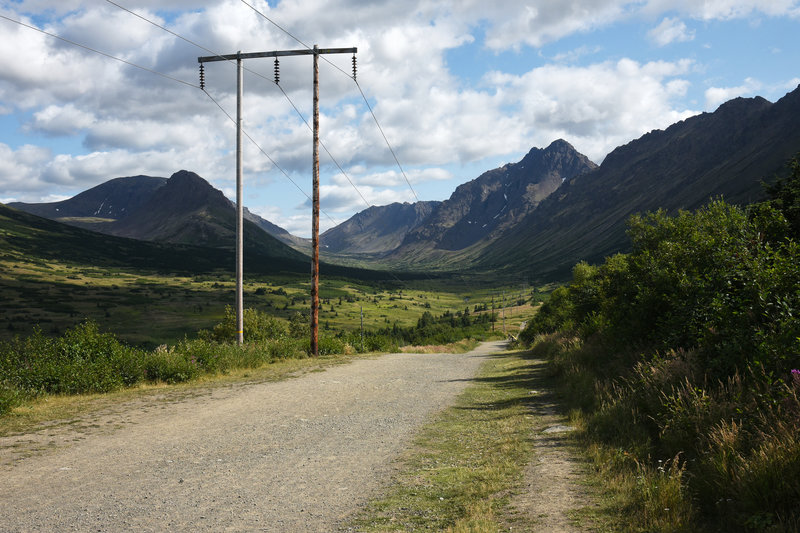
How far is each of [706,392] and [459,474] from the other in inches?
195

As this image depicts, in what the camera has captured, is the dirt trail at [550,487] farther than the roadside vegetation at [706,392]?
Yes

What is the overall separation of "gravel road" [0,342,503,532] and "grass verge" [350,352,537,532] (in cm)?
41

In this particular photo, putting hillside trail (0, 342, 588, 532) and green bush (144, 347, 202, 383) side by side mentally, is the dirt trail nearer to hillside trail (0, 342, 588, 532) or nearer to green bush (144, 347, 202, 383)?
hillside trail (0, 342, 588, 532)

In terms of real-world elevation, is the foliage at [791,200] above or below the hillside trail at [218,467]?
above

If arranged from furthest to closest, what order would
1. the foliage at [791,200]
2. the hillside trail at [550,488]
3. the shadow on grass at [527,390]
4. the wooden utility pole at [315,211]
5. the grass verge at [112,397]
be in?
the wooden utility pole at [315,211] < the foliage at [791,200] < the shadow on grass at [527,390] < the grass verge at [112,397] < the hillside trail at [550,488]

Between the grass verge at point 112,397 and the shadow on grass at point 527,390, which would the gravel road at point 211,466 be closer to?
the grass verge at point 112,397

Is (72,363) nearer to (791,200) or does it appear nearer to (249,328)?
(249,328)

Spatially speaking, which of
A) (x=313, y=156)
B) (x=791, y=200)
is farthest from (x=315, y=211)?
(x=791, y=200)

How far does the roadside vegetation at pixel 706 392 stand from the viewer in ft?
19.3

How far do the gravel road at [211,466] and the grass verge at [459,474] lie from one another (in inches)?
16.0

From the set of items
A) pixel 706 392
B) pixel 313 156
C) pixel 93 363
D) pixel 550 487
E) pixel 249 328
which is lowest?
pixel 249 328

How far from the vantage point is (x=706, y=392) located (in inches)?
360

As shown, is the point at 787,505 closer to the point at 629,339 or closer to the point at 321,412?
the point at 321,412

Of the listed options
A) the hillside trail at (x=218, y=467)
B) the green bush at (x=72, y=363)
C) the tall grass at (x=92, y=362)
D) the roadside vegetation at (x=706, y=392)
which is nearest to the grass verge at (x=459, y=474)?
the hillside trail at (x=218, y=467)
